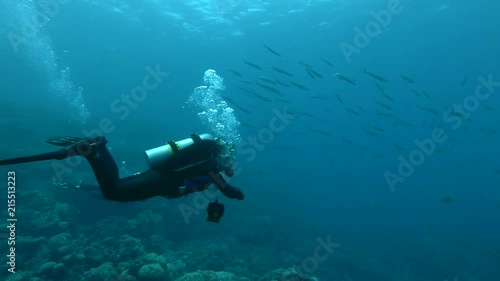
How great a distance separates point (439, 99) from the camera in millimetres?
51750

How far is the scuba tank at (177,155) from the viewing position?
5051 mm

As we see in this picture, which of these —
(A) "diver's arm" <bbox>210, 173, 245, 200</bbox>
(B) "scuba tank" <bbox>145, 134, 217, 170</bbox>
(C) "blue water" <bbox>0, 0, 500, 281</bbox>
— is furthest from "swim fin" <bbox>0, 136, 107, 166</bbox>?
(C) "blue water" <bbox>0, 0, 500, 281</bbox>

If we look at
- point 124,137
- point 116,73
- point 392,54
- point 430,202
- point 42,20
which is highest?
point 116,73

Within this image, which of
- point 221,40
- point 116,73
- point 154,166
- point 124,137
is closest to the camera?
point 154,166

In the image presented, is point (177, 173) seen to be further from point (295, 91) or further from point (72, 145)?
point (295, 91)

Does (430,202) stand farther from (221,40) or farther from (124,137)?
(124,137)

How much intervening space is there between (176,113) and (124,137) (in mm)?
62551

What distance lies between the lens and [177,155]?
5043 mm

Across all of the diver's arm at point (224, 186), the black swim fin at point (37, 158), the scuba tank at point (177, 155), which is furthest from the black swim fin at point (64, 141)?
the diver's arm at point (224, 186)

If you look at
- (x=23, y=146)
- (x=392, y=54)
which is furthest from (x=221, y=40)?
(x=23, y=146)

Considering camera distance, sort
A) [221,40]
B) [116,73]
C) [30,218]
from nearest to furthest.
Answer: [30,218], [221,40], [116,73]

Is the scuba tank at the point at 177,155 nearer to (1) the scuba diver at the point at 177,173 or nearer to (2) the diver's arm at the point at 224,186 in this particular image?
(1) the scuba diver at the point at 177,173

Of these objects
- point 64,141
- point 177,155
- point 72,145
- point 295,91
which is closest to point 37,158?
point 72,145

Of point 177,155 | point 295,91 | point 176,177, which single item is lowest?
point 176,177
